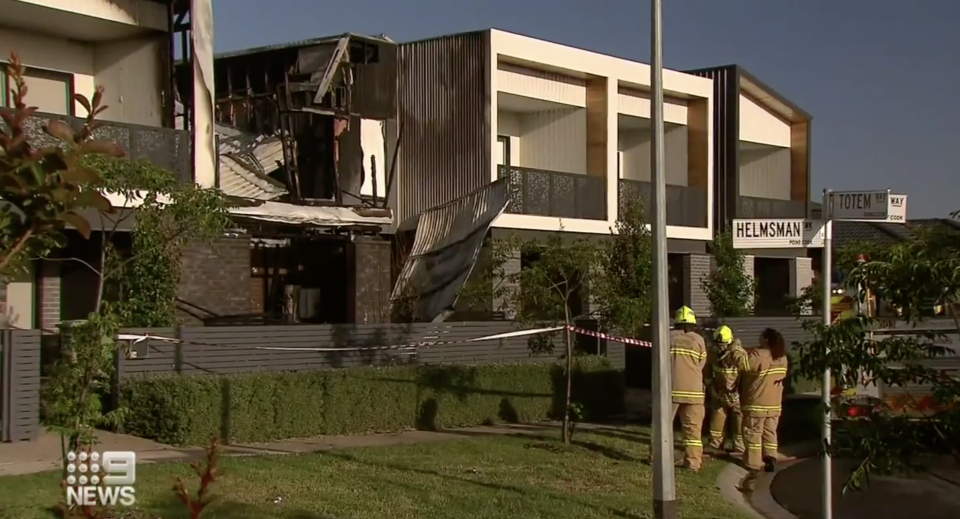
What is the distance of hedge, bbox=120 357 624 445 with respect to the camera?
12.4 meters

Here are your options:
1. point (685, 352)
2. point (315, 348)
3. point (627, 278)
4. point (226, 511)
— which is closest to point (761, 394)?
point (685, 352)

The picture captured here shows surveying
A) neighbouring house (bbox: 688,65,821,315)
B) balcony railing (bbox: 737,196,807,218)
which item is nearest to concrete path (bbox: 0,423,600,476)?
neighbouring house (bbox: 688,65,821,315)

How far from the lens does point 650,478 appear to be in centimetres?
1149

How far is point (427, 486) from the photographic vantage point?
10.2 m

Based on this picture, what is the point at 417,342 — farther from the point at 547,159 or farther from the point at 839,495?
the point at 547,159

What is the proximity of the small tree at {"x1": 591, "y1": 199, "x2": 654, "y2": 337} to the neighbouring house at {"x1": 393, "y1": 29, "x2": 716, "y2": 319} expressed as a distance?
5.66m

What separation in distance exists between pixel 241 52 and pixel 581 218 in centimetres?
767

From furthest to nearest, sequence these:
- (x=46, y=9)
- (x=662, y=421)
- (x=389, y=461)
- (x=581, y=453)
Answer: (x=46, y=9) → (x=581, y=453) → (x=389, y=461) → (x=662, y=421)

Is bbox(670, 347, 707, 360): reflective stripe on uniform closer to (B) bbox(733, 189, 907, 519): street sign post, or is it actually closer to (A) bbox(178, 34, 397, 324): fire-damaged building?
(B) bbox(733, 189, 907, 519): street sign post

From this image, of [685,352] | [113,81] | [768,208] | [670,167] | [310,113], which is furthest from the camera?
[768,208]

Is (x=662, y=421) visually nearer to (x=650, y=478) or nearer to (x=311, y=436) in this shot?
(x=650, y=478)

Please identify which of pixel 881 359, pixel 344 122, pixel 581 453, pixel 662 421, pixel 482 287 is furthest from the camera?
pixel 344 122

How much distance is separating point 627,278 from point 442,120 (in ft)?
31.9

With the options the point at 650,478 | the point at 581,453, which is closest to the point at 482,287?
the point at 581,453
